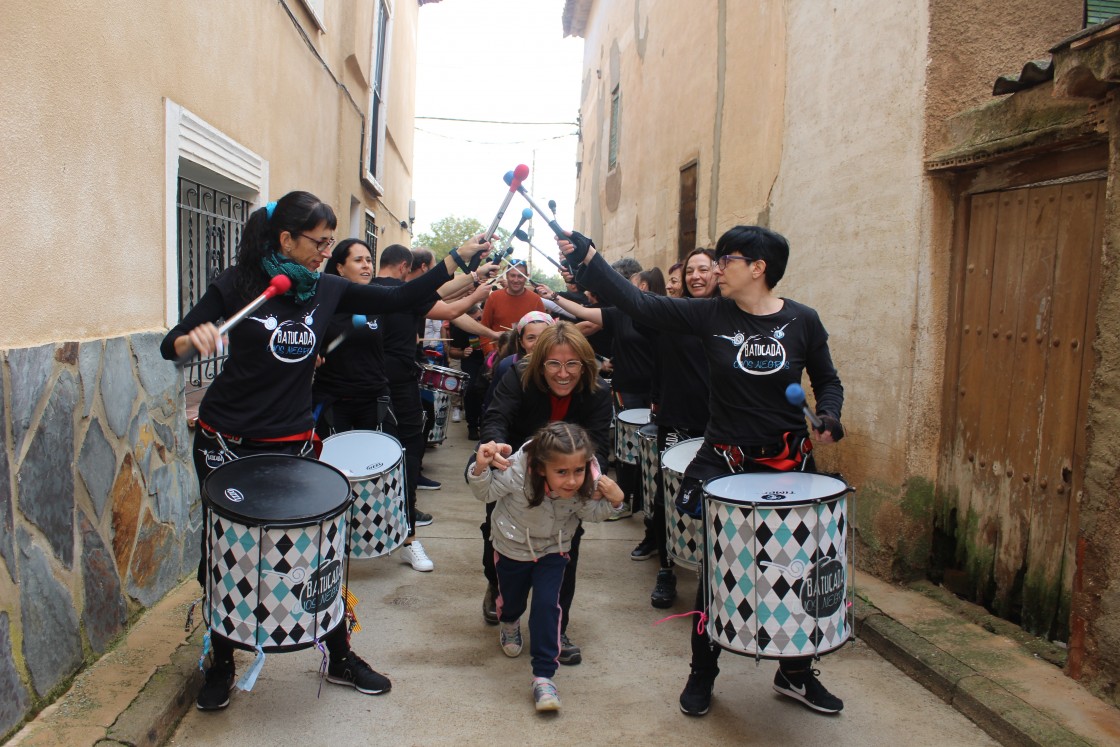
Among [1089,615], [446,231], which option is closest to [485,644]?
[1089,615]

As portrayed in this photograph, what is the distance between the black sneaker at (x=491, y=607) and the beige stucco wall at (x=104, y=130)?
2.15 m

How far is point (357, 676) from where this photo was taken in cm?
366

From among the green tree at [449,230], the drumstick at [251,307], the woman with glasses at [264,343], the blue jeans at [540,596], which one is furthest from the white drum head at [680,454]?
the green tree at [449,230]

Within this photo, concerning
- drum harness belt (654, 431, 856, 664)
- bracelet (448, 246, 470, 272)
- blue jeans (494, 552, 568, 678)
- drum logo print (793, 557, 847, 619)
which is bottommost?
blue jeans (494, 552, 568, 678)


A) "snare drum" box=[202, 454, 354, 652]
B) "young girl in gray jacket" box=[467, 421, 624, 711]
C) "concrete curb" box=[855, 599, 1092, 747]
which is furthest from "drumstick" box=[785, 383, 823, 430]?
"snare drum" box=[202, 454, 354, 652]

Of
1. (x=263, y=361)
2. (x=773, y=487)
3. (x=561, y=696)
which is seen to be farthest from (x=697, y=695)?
(x=263, y=361)

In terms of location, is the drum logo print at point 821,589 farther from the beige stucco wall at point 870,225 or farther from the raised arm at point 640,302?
the beige stucco wall at point 870,225

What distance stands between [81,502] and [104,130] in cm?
156

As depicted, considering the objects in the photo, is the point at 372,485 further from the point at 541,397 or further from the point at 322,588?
the point at 322,588

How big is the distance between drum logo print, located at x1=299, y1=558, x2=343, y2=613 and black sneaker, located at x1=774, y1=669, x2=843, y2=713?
185 centimetres

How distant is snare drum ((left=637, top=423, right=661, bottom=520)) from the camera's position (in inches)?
206

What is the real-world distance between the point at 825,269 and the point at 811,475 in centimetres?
282

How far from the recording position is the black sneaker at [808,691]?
11.9ft

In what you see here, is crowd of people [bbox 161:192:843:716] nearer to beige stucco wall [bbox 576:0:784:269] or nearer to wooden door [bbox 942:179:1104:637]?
wooden door [bbox 942:179:1104:637]
